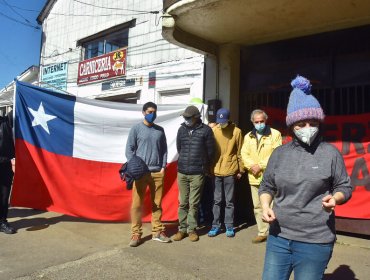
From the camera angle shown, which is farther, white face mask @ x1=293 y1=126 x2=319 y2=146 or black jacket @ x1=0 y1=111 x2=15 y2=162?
black jacket @ x1=0 y1=111 x2=15 y2=162

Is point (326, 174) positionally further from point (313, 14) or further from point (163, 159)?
point (313, 14)

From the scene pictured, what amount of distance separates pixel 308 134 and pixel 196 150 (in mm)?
2975

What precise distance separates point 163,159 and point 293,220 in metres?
3.10

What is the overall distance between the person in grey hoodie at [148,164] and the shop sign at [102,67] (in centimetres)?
426

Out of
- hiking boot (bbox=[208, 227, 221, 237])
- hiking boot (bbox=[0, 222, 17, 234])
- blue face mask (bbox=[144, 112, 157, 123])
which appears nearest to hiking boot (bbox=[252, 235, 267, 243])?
hiking boot (bbox=[208, 227, 221, 237])

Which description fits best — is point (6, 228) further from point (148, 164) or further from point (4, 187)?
point (148, 164)

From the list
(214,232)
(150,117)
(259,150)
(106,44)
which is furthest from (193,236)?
(106,44)

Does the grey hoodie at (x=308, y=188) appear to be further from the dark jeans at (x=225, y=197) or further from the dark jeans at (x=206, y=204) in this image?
A: the dark jeans at (x=206, y=204)

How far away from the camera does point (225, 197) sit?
5496 mm

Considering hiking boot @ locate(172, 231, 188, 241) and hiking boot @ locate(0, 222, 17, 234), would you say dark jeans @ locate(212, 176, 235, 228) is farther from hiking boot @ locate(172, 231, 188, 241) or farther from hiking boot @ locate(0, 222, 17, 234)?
hiking boot @ locate(0, 222, 17, 234)

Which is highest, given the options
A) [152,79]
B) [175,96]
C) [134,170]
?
[152,79]

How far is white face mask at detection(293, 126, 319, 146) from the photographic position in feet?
7.62

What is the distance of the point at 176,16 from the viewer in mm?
5434

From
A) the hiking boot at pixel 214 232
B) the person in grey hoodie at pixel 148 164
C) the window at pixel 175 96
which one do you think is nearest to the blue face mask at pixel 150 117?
the person in grey hoodie at pixel 148 164
